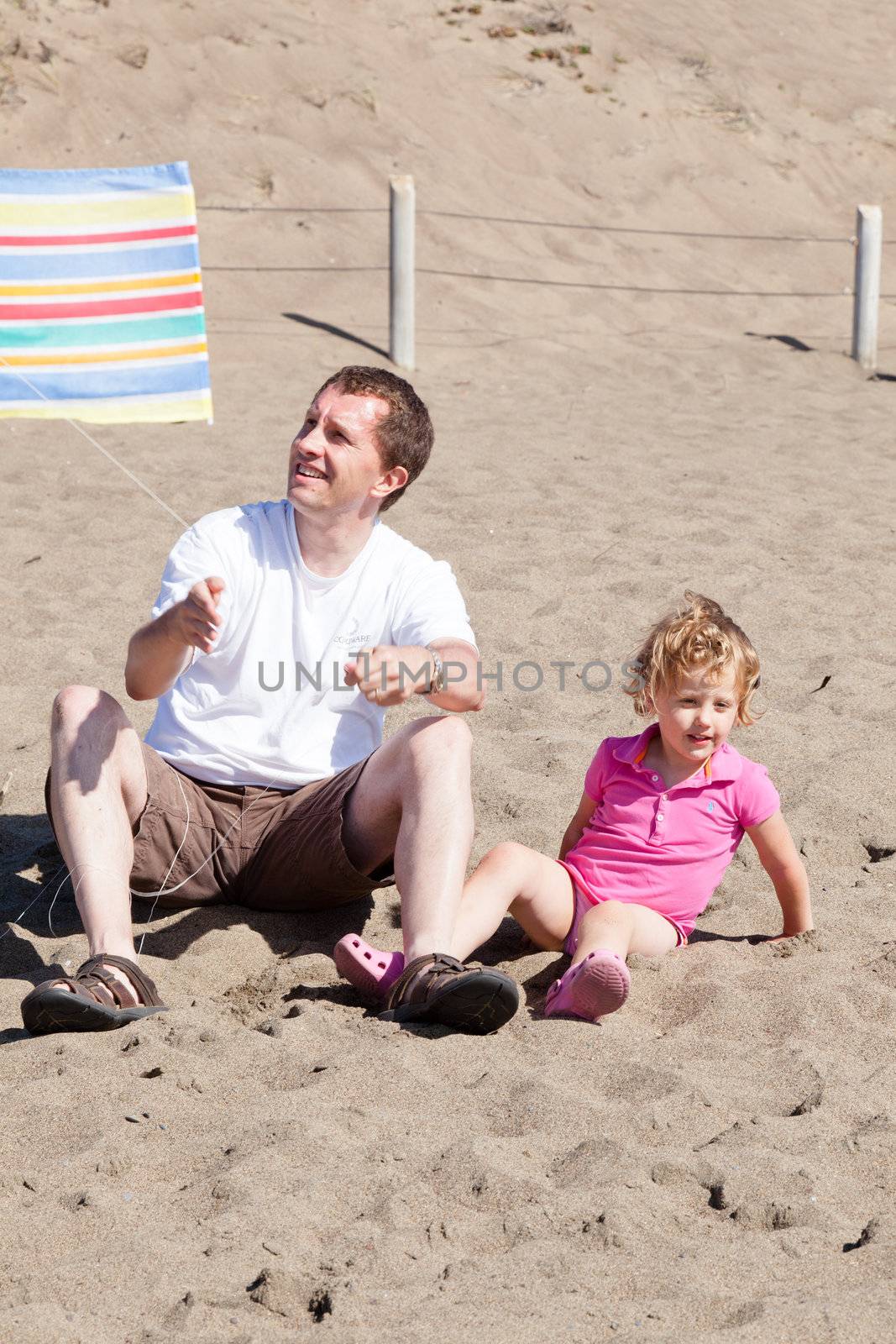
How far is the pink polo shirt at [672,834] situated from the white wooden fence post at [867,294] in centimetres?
649

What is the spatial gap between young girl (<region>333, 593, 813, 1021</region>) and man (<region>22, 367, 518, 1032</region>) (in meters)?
0.25

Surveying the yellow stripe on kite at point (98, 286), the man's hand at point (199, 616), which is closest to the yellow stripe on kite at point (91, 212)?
the yellow stripe on kite at point (98, 286)

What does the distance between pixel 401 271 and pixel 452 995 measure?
6298 mm

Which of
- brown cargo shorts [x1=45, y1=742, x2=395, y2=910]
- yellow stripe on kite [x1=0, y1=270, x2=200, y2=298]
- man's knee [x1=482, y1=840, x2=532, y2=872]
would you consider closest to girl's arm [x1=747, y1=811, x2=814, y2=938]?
man's knee [x1=482, y1=840, x2=532, y2=872]

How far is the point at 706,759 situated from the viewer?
2869 mm

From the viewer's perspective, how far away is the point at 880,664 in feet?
14.2

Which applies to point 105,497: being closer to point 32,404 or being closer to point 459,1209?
point 32,404

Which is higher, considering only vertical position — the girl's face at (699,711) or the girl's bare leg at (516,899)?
the girl's face at (699,711)

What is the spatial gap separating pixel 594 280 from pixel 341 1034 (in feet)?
27.0

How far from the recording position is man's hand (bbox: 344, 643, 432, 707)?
2.38 metres

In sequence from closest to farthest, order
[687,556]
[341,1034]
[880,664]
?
1. [341,1034]
2. [880,664]
3. [687,556]

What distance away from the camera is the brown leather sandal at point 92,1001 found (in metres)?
2.32

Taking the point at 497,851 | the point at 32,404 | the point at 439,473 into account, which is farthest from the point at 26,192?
the point at 497,851

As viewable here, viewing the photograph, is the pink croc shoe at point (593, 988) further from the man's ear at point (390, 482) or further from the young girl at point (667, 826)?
the man's ear at point (390, 482)
